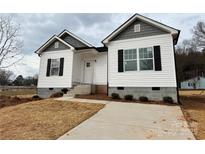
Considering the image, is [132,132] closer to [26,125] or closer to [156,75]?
[26,125]

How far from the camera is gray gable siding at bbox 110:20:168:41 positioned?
35.8 ft

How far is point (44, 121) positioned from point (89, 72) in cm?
894

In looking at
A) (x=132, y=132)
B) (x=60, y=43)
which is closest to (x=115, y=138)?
(x=132, y=132)

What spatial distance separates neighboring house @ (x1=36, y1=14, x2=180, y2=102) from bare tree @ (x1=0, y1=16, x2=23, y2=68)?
2293 mm

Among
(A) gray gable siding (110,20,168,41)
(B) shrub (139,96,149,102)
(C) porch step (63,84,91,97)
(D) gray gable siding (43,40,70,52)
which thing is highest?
(A) gray gable siding (110,20,168,41)

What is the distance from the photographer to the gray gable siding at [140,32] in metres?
10.9

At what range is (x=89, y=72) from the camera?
1452 cm

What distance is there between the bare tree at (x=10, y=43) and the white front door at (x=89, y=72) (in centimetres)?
640

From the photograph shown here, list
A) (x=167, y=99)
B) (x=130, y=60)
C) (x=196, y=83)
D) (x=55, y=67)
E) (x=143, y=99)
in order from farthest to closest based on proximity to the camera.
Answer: (x=196, y=83) < (x=55, y=67) < (x=130, y=60) < (x=143, y=99) < (x=167, y=99)

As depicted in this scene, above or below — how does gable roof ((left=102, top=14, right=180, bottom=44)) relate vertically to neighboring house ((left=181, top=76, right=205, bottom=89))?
above

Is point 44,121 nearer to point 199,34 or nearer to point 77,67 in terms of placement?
point 77,67

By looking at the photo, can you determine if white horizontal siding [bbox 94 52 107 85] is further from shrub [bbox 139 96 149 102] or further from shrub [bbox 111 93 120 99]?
shrub [bbox 139 96 149 102]

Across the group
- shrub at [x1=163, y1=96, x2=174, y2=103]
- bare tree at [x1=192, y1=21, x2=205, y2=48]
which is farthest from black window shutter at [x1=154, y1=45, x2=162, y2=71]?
bare tree at [x1=192, y1=21, x2=205, y2=48]

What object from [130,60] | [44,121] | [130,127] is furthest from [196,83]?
[44,121]
